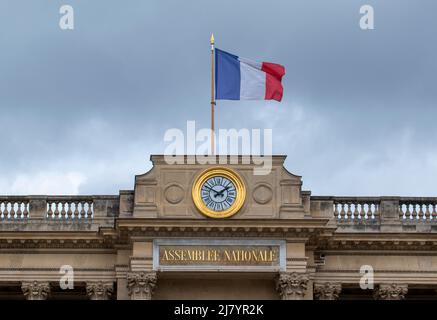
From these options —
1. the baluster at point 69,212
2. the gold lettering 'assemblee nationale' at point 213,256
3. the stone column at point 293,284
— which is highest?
the baluster at point 69,212

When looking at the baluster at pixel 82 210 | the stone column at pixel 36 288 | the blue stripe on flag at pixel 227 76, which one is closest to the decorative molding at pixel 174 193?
the baluster at pixel 82 210

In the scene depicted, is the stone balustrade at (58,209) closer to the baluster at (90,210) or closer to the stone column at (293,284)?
the baluster at (90,210)

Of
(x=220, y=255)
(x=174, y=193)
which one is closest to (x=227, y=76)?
(x=174, y=193)

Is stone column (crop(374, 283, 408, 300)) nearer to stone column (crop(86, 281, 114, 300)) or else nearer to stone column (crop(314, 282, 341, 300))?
stone column (crop(314, 282, 341, 300))

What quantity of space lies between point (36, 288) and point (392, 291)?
16.6m

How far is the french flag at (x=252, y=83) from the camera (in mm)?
67062

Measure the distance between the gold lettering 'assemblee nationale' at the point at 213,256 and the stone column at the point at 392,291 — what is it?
562 cm

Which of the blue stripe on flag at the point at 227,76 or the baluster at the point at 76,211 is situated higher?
the blue stripe on flag at the point at 227,76

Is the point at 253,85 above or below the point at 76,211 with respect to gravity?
above

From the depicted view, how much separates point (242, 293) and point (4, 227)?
1151 centimetres

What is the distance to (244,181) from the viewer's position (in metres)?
63.9

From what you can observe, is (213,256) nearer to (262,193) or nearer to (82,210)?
(262,193)
